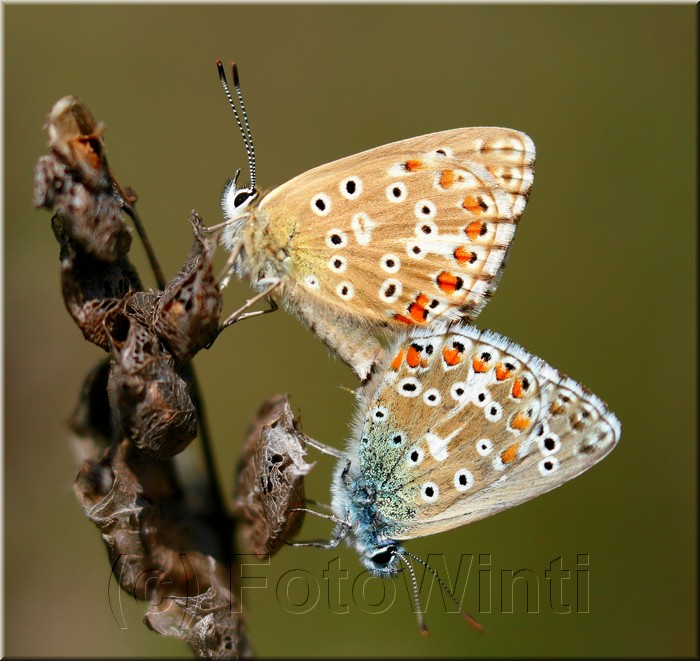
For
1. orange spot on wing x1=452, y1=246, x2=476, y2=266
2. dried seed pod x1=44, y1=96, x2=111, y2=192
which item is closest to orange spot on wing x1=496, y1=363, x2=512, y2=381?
orange spot on wing x1=452, y1=246, x2=476, y2=266

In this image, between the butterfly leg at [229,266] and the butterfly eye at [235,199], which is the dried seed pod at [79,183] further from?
the butterfly eye at [235,199]

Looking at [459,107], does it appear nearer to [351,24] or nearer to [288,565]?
[351,24]

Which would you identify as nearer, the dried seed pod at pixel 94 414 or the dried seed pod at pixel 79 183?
the dried seed pod at pixel 79 183

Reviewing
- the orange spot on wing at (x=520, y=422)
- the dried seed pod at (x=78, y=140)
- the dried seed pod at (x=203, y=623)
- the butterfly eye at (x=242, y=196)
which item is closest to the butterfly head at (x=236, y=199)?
the butterfly eye at (x=242, y=196)

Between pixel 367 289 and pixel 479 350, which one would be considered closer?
pixel 479 350

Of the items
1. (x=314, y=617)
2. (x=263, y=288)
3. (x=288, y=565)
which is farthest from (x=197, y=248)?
(x=314, y=617)

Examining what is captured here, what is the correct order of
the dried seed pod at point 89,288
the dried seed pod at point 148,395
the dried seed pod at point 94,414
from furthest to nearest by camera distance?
1. the dried seed pod at point 94,414
2. the dried seed pod at point 89,288
3. the dried seed pod at point 148,395

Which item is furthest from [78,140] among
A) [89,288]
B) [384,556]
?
[384,556]
